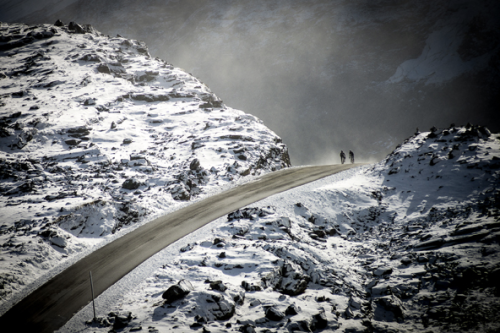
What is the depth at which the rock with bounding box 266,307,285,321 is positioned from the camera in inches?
318

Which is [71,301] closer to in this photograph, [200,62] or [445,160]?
[445,160]

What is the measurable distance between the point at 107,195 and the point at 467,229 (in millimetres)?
22121

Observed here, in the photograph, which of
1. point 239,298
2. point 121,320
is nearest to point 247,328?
point 239,298

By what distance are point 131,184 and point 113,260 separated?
9.49 m

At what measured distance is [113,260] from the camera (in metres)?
12.4

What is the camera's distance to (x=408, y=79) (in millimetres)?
81938

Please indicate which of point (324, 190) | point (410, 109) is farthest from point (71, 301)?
point (410, 109)

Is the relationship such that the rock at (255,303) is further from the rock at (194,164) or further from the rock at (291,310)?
the rock at (194,164)

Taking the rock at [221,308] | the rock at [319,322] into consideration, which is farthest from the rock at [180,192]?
the rock at [319,322]

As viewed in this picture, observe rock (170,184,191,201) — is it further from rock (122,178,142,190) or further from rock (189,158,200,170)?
rock (122,178,142,190)

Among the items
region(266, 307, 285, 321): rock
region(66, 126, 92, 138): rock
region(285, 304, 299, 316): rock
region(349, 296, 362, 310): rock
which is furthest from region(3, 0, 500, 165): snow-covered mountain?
region(266, 307, 285, 321): rock

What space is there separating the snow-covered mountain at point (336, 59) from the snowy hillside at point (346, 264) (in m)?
67.2

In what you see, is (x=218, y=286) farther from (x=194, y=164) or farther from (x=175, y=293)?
(x=194, y=164)

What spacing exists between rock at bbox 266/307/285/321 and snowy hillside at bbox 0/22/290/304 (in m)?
→ 11.1
